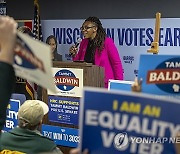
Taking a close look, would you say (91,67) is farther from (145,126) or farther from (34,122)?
(145,126)

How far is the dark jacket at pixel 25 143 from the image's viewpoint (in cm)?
204

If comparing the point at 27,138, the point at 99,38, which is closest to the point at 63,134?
the point at 27,138

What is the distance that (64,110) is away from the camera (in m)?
2.75

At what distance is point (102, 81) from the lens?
111 inches

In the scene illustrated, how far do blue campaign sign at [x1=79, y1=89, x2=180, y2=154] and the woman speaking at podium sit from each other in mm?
2875

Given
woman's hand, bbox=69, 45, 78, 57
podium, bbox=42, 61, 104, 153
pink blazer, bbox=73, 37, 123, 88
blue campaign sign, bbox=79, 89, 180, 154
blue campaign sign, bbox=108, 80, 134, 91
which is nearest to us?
blue campaign sign, bbox=79, 89, 180, 154

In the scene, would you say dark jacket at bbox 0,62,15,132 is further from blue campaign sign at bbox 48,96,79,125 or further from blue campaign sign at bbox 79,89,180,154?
blue campaign sign at bbox 48,96,79,125

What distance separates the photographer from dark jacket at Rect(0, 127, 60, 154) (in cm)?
204

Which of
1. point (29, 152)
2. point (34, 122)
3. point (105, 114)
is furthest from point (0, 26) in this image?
point (34, 122)

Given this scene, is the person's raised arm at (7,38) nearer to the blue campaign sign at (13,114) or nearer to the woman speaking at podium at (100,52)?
the blue campaign sign at (13,114)

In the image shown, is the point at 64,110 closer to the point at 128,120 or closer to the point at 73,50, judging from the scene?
the point at 128,120

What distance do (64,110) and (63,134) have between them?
16cm

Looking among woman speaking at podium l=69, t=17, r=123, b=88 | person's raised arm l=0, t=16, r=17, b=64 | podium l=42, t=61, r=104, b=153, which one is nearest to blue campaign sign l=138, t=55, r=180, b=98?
person's raised arm l=0, t=16, r=17, b=64

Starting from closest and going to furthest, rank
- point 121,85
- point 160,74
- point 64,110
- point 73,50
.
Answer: point 160,74 → point 121,85 → point 64,110 → point 73,50
